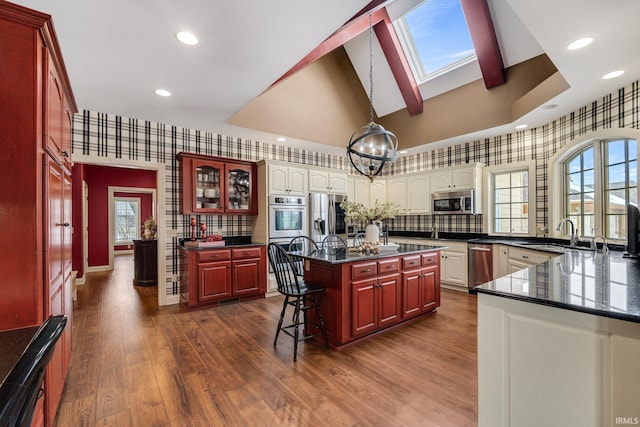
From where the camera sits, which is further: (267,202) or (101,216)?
(101,216)

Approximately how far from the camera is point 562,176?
4148 millimetres

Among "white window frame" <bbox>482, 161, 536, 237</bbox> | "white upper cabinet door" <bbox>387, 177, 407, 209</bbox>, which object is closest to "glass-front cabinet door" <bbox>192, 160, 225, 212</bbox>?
"white upper cabinet door" <bbox>387, 177, 407, 209</bbox>

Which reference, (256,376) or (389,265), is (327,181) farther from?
(256,376)

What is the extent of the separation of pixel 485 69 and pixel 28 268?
213 inches

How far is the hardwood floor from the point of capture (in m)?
1.87

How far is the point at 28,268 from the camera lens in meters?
1.38

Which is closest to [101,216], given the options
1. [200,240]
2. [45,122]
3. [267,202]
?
[200,240]

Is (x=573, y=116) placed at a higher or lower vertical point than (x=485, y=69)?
lower

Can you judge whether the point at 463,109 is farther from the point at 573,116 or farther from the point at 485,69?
the point at 573,116

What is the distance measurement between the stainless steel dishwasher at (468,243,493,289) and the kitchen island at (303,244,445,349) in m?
1.59

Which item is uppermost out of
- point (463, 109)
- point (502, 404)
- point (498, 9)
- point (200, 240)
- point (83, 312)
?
point (498, 9)

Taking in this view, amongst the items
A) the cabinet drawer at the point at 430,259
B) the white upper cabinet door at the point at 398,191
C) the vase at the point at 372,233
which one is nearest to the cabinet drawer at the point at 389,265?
the vase at the point at 372,233

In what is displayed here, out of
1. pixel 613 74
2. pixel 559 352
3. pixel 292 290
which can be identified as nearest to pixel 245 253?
pixel 292 290

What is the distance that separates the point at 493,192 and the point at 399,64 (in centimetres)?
276
